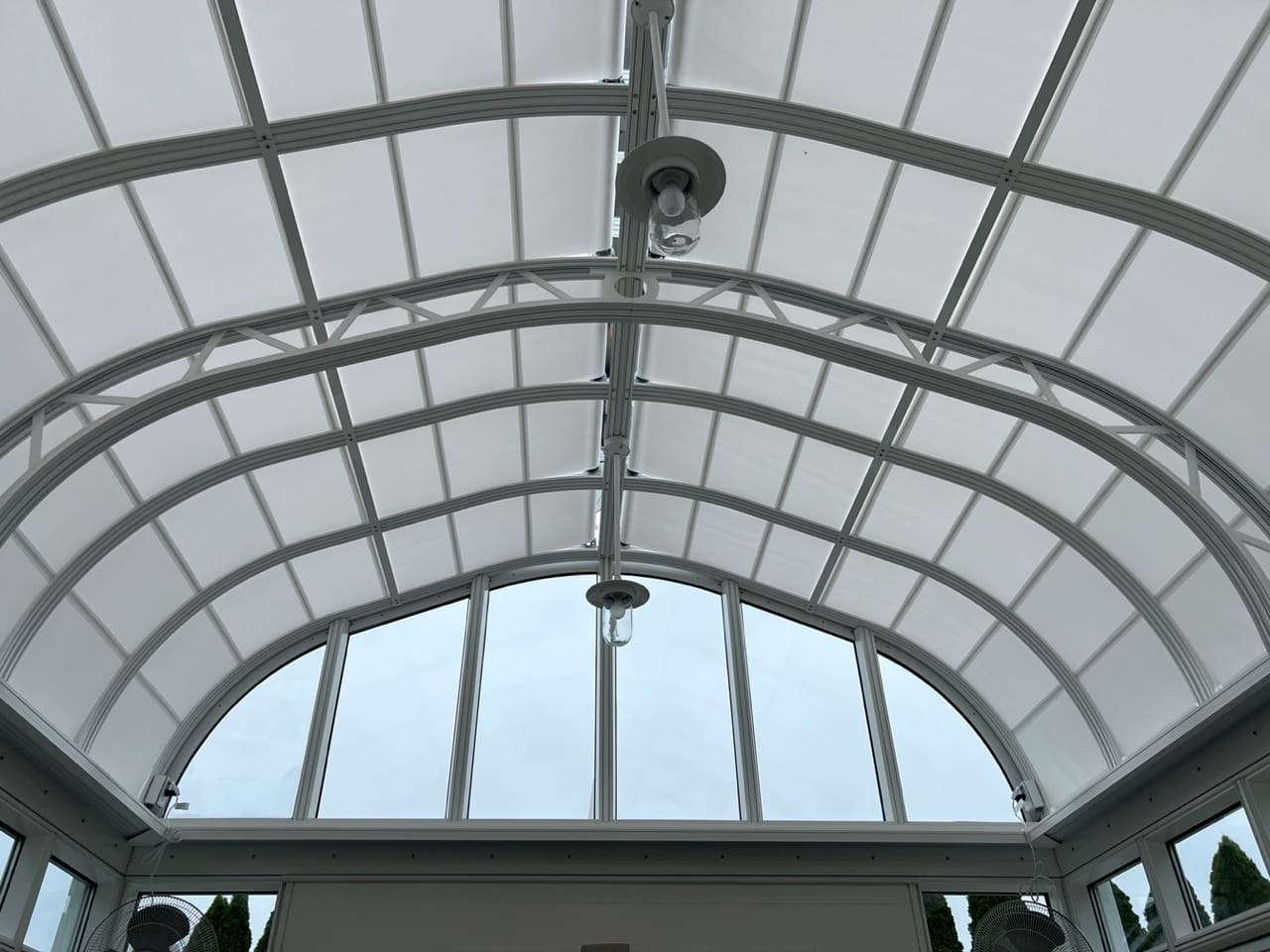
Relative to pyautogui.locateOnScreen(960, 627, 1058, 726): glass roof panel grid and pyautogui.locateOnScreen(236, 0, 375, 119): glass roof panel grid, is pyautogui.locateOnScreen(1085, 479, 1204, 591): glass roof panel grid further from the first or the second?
pyautogui.locateOnScreen(236, 0, 375, 119): glass roof panel grid

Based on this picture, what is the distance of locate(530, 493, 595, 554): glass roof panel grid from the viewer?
1630 cm

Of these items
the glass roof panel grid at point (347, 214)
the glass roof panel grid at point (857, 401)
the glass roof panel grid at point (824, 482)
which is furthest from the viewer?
the glass roof panel grid at point (824, 482)

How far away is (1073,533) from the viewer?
12227 millimetres

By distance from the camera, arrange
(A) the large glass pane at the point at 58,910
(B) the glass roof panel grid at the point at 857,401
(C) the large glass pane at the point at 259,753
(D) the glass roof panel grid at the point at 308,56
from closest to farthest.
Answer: (D) the glass roof panel grid at the point at 308,56, (A) the large glass pane at the point at 58,910, (B) the glass roof panel grid at the point at 857,401, (C) the large glass pane at the point at 259,753

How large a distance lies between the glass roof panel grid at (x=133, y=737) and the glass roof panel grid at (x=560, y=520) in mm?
6231

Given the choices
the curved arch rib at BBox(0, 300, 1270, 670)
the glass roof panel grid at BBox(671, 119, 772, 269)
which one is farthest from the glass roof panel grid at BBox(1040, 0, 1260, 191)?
the glass roof panel grid at BBox(671, 119, 772, 269)

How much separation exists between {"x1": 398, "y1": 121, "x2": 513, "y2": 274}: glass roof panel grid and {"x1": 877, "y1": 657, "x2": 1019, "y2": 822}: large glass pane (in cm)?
950

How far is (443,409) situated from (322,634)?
16.8 ft

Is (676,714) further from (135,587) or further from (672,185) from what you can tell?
(672,185)

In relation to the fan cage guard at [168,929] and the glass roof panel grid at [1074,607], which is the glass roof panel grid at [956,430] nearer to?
the glass roof panel grid at [1074,607]

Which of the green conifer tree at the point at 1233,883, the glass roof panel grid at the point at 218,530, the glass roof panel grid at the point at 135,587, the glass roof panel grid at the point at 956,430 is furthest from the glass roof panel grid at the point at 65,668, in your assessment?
the green conifer tree at the point at 1233,883

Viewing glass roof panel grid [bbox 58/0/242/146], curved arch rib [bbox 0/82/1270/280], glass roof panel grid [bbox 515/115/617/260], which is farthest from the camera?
glass roof panel grid [bbox 515/115/617/260]

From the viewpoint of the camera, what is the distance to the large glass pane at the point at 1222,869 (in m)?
10.5

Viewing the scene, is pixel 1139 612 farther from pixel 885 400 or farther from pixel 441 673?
pixel 441 673
